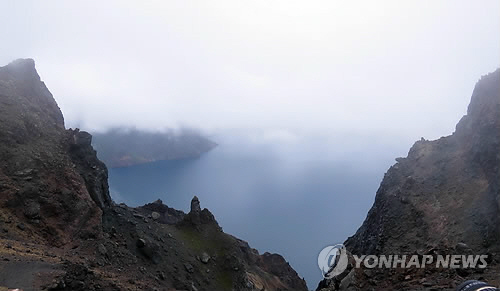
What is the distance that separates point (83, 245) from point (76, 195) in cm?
618

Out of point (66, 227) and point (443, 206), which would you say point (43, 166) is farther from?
point (443, 206)

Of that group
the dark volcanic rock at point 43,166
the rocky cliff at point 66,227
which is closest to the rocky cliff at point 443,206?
the rocky cliff at point 66,227

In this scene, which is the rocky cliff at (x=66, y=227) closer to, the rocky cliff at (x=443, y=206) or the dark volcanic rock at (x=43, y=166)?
the dark volcanic rock at (x=43, y=166)

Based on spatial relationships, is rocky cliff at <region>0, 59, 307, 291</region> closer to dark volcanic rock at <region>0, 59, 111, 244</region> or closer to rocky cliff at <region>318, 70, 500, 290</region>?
dark volcanic rock at <region>0, 59, 111, 244</region>

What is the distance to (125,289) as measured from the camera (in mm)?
30812

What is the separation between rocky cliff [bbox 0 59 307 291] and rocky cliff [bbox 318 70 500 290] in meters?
22.9

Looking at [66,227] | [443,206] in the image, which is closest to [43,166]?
[66,227]

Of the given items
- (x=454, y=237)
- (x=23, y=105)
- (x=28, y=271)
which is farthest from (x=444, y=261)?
(x=23, y=105)

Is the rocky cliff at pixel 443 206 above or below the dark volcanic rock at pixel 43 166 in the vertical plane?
below

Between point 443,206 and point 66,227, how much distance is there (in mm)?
38305

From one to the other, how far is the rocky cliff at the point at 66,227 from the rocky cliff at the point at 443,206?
2288cm

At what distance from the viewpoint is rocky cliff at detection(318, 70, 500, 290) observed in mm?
32344

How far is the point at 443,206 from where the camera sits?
1587 inches

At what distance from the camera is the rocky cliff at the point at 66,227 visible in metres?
28.8
